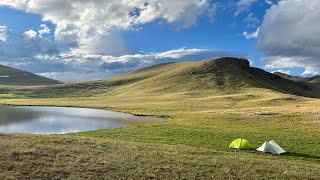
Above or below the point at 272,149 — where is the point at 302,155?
below

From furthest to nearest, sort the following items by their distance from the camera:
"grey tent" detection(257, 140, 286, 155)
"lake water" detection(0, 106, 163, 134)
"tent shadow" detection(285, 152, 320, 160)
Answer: "lake water" detection(0, 106, 163, 134) → "grey tent" detection(257, 140, 286, 155) → "tent shadow" detection(285, 152, 320, 160)

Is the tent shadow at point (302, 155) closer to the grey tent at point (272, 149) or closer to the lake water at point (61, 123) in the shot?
the grey tent at point (272, 149)

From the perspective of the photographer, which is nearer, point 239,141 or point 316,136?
point 239,141

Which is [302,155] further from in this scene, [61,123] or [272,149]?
[61,123]

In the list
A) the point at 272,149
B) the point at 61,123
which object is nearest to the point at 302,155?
the point at 272,149

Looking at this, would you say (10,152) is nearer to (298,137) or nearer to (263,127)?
(298,137)

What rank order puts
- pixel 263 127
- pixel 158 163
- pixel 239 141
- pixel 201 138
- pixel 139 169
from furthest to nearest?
pixel 263 127 < pixel 201 138 < pixel 239 141 < pixel 158 163 < pixel 139 169

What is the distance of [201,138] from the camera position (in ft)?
147

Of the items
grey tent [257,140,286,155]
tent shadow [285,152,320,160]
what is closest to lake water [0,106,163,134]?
grey tent [257,140,286,155]

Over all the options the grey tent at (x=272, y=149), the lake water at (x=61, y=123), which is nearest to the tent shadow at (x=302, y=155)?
the grey tent at (x=272, y=149)

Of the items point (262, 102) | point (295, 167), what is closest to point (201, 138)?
point (295, 167)

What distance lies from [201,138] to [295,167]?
18858 millimetres

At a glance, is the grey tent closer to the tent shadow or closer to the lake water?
the tent shadow

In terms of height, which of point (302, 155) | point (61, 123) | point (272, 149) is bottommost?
point (302, 155)
